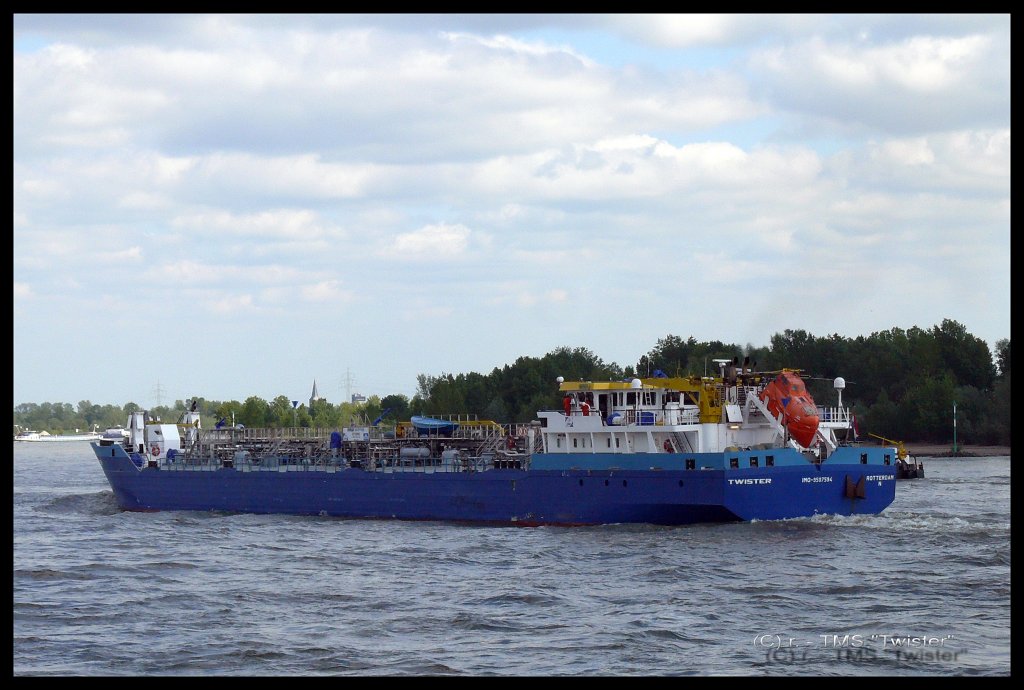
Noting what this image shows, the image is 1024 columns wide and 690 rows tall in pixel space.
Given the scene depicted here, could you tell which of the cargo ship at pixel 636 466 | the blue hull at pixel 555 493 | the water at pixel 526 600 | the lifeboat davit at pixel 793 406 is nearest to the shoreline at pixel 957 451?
the water at pixel 526 600

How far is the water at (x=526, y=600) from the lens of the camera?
27609 mm

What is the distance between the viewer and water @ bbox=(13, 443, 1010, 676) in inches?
1087

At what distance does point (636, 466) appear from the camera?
4669 centimetres

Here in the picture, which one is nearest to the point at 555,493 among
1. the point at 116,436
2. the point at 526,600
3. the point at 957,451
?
the point at 526,600

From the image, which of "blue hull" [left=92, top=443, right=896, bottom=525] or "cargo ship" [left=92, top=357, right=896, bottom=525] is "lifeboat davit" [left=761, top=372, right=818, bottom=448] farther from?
"blue hull" [left=92, top=443, right=896, bottom=525]

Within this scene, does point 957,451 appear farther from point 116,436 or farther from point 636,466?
point 636,466

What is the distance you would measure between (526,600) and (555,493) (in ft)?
48.5

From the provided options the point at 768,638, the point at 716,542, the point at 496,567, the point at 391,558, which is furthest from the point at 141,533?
the point at 768,638

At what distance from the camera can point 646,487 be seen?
4625 centimetres

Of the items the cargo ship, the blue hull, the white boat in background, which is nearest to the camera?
the blue hull

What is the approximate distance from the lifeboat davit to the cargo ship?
0.05 metres

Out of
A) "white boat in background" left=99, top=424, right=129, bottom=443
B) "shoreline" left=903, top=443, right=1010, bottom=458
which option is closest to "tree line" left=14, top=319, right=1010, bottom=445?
"shoreline" left=903, top=443, right=1010, bottom=458

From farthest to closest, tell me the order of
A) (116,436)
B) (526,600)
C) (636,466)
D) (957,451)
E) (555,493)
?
1. (957,451)
2. (116,436)
3. (555,493)
4. (636,466)
5. (526,600)

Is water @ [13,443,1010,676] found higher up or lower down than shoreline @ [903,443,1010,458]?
lower down
